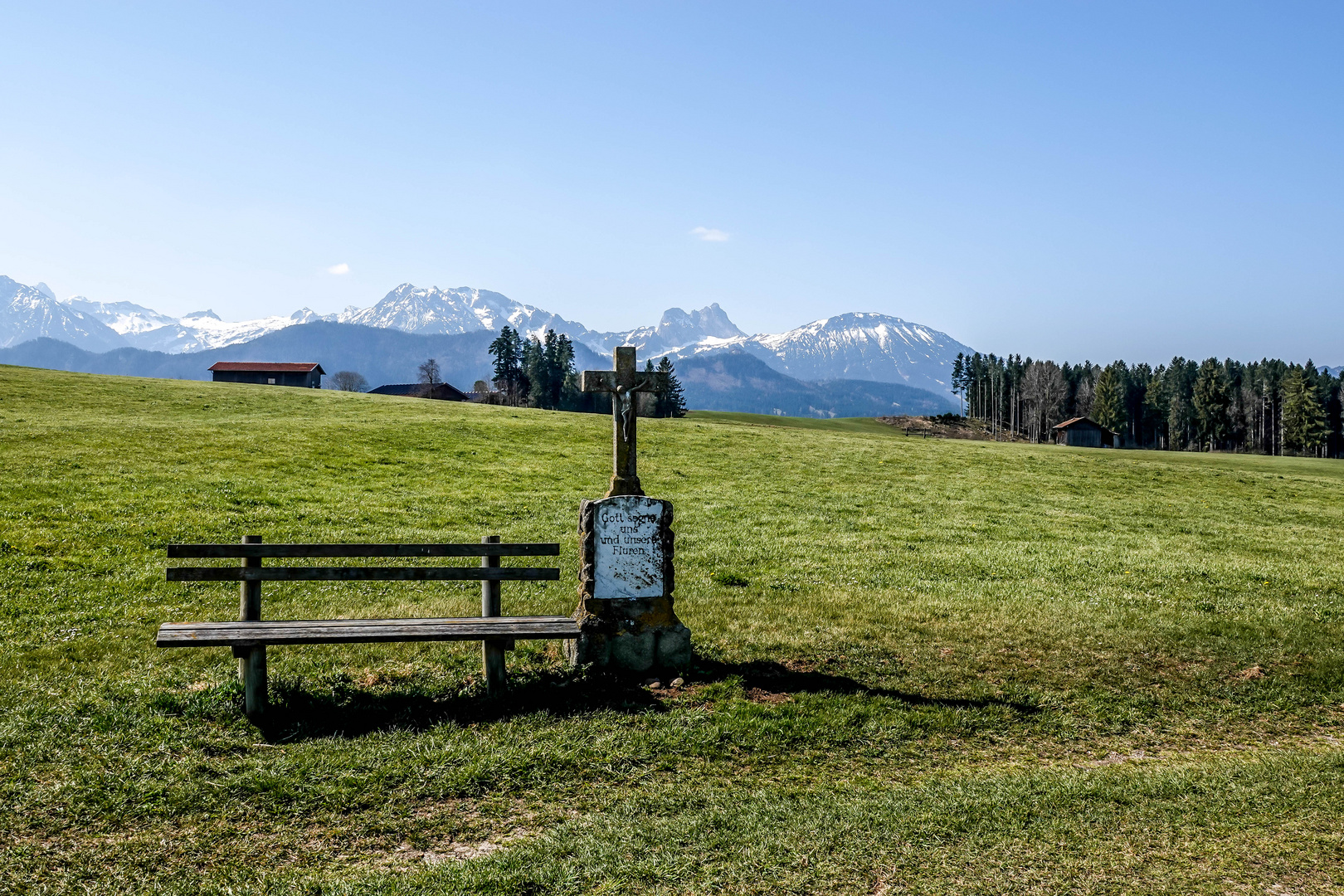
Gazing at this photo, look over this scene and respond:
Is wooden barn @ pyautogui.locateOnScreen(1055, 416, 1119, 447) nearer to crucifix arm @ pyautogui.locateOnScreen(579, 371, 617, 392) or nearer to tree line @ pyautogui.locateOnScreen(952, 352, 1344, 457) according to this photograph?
tree line @ pyautogui.locateOnScreen(952, 352, 1344, 457)

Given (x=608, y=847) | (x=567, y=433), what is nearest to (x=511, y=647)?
(x=608, y=847)

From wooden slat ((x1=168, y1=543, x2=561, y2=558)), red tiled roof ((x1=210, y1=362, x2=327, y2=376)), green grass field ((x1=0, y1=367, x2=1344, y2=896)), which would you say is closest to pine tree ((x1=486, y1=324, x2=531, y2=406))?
red tiled roof ((x1=210, y1=362, x2=327, y2=376))

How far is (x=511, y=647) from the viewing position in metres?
10.8

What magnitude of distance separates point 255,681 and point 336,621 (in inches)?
49.0

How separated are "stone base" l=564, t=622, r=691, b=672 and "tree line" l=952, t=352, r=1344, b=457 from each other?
5530 inches

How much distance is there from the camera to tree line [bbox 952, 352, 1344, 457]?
122500 mm

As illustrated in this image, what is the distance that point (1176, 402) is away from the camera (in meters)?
142

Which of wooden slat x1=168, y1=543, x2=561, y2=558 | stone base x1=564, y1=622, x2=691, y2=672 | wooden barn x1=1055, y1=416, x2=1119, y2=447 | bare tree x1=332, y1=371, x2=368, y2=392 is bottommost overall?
stone base x1=564, y1=622, x2=691, y2=672

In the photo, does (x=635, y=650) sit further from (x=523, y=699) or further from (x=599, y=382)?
(x=599, y=382)

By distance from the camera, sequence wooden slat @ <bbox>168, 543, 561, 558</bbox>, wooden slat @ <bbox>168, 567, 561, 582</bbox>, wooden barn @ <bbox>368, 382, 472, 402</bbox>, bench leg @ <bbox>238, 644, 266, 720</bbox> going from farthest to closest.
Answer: wooden barn @ <bbox>368, 382, 472, 402</bbox> → wooden slat @ <bbox>168, 543, 561, 558</bbox> → wooden slat @ <bbox>168, 567, 561, 582</bbox> → bench leg @ <bbox>238, 644, 266, 720</bbox>

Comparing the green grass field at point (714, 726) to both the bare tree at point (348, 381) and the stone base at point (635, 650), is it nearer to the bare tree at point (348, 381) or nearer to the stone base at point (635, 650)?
the stone base at point (635, 650)

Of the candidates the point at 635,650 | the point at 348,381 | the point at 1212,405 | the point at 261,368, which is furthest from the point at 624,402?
the point at 348,381

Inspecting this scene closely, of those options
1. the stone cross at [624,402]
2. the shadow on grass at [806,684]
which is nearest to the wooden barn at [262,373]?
the stone cross at [624,402]

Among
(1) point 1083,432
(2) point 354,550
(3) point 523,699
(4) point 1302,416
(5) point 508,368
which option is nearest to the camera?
(3) point 523,699
